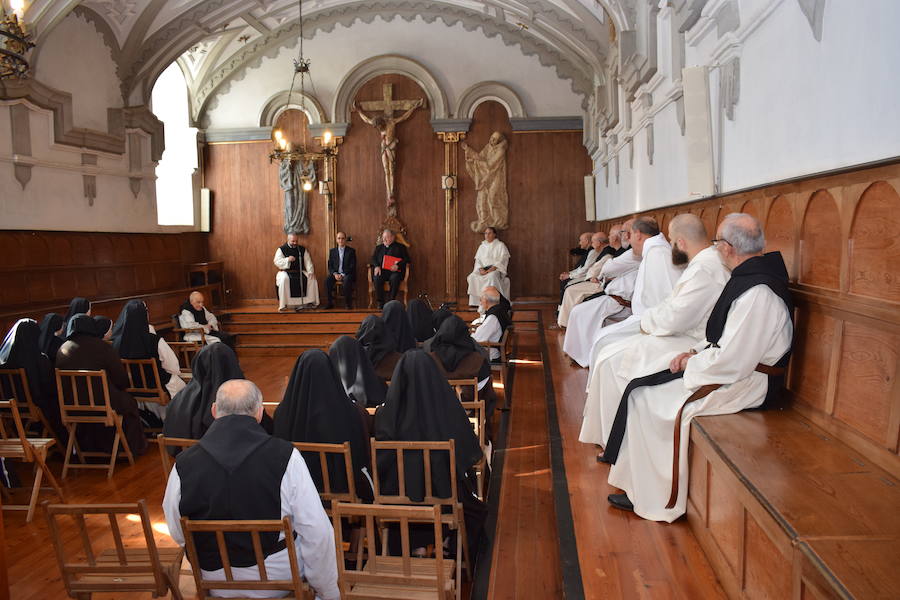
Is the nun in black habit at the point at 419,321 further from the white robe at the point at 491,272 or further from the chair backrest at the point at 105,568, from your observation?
the chair backrest at the point at 105,568

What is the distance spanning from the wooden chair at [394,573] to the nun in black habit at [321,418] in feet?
3.36

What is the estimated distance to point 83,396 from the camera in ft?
20.0

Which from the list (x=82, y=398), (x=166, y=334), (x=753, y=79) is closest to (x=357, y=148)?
(x=166, y=334)

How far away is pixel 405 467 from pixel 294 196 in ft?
39.3

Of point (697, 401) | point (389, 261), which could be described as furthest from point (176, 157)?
point (697, 401)

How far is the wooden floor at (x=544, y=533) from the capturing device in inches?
121

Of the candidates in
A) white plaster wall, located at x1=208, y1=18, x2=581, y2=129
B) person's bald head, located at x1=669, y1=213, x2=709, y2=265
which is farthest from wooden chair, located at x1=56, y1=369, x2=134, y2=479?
white plaster wall, located at x1=208, y1=18, x2=581, y2=129

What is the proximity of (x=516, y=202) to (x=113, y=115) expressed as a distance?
7839 millimetres

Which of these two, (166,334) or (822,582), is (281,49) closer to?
(166,334)

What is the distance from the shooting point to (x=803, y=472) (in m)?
2.69

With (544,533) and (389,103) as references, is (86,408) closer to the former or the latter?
(544,533)

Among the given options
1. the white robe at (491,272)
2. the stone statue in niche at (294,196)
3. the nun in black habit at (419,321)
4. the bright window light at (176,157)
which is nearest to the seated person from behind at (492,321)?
the nun in black habit at (419,321)

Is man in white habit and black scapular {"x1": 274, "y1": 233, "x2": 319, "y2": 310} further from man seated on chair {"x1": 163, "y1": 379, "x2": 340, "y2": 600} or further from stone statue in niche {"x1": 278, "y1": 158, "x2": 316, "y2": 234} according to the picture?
man seated on chair {"x1": 163, "y1": 379, "x2": 340, "y2": 600}

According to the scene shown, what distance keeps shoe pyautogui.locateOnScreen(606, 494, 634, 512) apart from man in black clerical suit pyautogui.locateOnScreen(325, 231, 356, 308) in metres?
10.7
